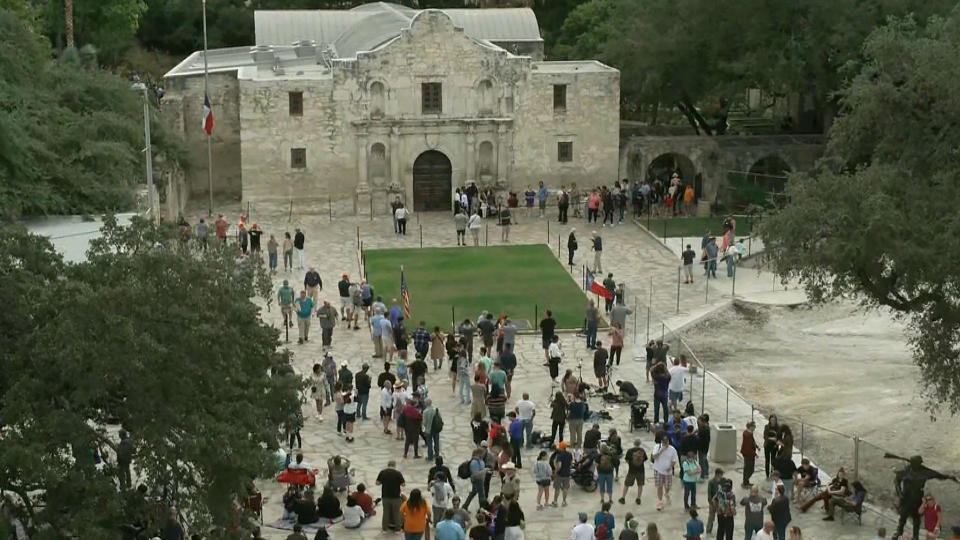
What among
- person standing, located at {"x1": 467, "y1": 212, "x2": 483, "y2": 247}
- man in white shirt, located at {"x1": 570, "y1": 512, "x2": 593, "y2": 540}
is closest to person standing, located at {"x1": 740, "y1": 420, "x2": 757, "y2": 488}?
man in white shirt, located at {"x1": 570, "y1": 512, "x2": 593, "y2": 540}

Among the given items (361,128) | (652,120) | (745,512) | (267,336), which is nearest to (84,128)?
(361,128)

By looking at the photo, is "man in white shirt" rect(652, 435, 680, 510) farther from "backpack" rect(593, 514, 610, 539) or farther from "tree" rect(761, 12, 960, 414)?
"tree" rect(761, 12, 960, 414)

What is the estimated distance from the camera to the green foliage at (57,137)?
3778 centimetres

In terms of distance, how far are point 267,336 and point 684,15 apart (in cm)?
3490

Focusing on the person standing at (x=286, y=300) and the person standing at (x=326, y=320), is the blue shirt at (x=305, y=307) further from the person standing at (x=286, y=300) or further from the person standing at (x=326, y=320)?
the person standing at (x=286, y=300)

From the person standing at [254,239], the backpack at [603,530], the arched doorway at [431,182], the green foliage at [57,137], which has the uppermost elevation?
the green foliage at [57,137]

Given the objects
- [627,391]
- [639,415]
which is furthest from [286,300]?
[639,415]

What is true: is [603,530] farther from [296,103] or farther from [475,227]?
[296,103]

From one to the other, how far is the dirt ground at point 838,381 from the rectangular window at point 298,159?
737 inches

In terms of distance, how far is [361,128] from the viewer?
53.2m

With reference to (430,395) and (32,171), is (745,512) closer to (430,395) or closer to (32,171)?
(430,395)

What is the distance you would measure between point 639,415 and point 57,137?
1896 centimetres

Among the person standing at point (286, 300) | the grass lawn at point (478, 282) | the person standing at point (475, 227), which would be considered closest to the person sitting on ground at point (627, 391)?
the grass lawn at point (478, 282)

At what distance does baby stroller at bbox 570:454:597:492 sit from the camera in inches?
1094
